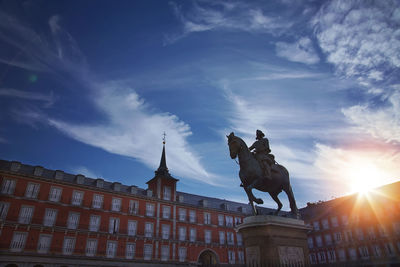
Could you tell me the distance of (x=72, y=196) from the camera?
3144 cm

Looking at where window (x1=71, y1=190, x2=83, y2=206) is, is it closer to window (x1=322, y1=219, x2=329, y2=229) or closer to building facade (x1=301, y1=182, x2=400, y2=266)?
building facade (x1=301, y1=182, x2=400, y2=266)

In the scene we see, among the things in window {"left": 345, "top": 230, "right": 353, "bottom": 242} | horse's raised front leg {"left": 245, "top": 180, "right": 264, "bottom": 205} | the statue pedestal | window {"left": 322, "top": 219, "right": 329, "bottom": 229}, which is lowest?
the statue pedestal

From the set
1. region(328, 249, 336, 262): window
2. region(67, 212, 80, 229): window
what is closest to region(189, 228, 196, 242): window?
region(67, 212, 80, 229): window

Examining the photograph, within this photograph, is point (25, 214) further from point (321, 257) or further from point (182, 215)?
point (321, 257)

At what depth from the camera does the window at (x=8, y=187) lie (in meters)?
27.7

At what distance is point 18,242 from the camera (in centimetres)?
2639

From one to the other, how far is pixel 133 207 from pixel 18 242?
41.3 feet

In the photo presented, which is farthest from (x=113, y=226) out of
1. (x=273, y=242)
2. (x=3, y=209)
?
(x=273, y=242)

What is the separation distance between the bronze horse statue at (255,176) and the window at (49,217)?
27.5 m

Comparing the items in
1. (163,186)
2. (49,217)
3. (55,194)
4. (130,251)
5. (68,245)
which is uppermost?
(163,186)

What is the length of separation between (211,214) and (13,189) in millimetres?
25748

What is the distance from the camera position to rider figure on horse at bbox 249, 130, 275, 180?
27.8 ft

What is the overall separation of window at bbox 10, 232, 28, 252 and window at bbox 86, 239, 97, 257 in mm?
6095

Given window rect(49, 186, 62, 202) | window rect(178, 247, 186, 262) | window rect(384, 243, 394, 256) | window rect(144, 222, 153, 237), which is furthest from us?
window rect(178, 247, 186, 262)
